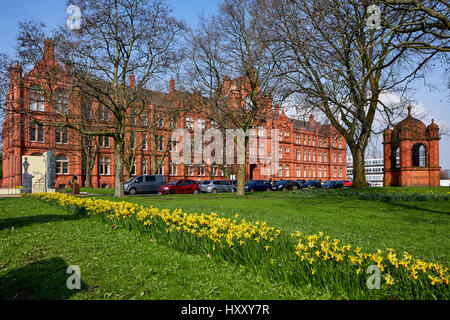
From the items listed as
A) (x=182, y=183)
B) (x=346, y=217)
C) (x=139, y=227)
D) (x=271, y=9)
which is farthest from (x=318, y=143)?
(x=139, y=227)

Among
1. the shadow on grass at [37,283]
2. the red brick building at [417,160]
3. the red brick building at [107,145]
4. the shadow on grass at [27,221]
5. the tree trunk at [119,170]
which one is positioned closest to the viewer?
the shadow on grass at [37,283]

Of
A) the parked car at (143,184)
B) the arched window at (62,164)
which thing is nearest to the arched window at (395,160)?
the parked car at (143,184)

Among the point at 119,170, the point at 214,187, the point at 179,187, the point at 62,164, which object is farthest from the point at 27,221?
the point at 62,164

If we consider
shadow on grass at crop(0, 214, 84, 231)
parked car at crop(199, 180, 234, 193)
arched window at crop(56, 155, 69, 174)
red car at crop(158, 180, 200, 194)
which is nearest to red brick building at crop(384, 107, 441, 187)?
parked car at crop(199, 180, 234, 193)

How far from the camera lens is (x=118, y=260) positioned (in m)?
5.03

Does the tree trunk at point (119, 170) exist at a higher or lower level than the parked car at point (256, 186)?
higher

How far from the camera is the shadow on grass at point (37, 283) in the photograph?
361 centimetres

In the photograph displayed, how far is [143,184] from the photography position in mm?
31812

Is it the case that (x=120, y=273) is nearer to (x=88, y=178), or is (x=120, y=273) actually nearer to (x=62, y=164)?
(x=88, y=178)

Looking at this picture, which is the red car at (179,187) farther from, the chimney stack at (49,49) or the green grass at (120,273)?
the green grass at (120,273)

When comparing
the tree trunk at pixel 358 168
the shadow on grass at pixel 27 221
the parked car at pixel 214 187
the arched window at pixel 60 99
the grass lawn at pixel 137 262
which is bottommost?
the parked car at pixel 214 187

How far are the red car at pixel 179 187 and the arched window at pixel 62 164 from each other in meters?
16.2

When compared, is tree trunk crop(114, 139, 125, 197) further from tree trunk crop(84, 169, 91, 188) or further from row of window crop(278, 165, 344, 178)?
row of window crop(278, 165, 344, 178)
